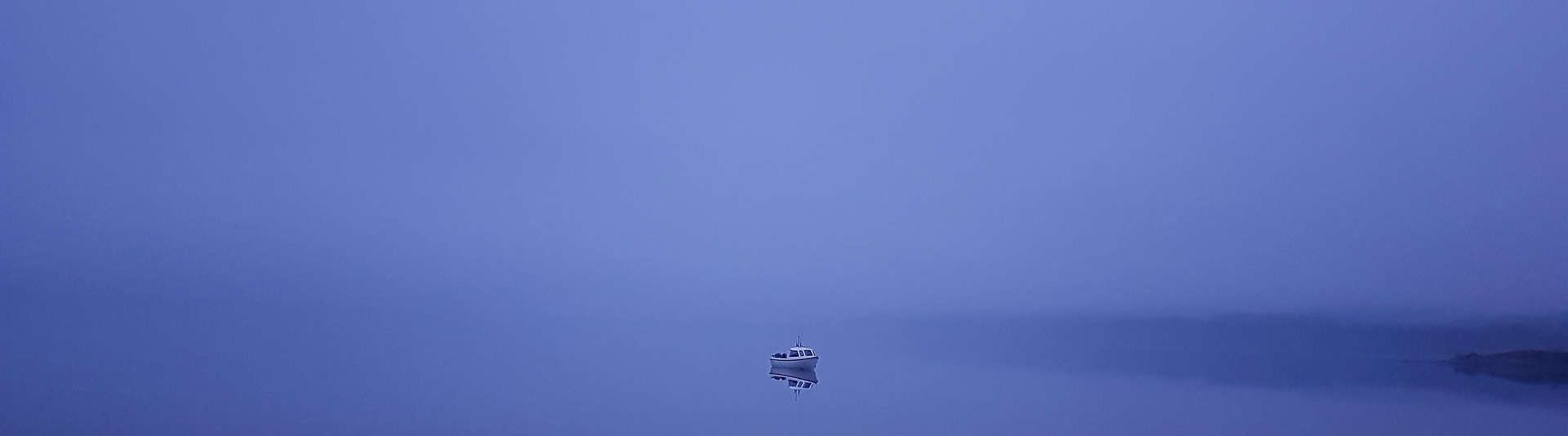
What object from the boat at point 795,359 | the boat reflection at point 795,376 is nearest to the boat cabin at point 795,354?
the boat at point 795,359

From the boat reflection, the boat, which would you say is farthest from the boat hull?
the boat reflection

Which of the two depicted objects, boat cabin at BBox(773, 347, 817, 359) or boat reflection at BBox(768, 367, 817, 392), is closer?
boat reflection at BBox(768, 367, 817, 392)

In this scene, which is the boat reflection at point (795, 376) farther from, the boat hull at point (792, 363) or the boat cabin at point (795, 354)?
the boat cabin at point (795, 354)

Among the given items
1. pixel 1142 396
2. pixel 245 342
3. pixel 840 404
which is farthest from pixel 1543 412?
pixel 245 342

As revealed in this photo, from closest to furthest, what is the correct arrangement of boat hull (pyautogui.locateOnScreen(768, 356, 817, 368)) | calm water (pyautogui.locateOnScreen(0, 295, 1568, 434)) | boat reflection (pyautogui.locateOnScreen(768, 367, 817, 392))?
calm water (pyautogui.locateOnScreen(0, 295, 1568, 434)), boat reflection (pyautogui.locateOnScreen(768, 367, 817, 392)), boat hull (pyautogui.locateOnScreen(768, 356, 817, 368))

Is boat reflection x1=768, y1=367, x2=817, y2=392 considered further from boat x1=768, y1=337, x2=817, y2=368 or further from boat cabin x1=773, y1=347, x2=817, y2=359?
boat cabin x1=773, y1=347, x2=817, y2=359

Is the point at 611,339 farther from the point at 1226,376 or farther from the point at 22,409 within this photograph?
the point at 22,409

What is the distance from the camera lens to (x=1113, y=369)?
7900 cm

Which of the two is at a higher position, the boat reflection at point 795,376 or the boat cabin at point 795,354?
the boat cabin at point 795,354

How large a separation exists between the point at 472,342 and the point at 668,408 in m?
44.5

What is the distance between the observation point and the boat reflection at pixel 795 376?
45.2 m

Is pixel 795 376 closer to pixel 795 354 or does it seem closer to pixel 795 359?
pixel 795 359

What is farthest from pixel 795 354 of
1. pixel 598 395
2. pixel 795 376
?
pixel 598 395

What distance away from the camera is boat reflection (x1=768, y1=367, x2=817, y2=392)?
45213 millimetres
